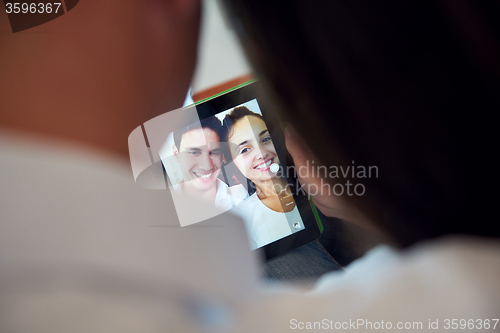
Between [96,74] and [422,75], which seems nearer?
[422,75]

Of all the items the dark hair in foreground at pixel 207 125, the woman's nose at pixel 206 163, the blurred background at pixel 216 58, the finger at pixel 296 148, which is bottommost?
the finger at pixel 296 148

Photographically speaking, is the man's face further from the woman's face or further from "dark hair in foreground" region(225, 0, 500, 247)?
"dark hair in foreground" region(225, 0, 500, 247)

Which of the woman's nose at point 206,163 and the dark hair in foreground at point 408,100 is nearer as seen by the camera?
the dark hair in foreground at point 408,100

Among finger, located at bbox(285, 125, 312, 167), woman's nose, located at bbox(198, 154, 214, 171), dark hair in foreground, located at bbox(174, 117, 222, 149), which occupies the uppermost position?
dark hair in foreground, located at bbox(174, 117, 222, 149)

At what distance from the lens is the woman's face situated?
15.4 inches

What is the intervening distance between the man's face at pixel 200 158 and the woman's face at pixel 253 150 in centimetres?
3

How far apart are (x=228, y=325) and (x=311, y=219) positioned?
0.17 meters

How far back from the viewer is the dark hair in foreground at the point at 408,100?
0.93 ft

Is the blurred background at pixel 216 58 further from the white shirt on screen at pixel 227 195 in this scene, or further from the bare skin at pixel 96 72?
the white shirt on screen at pixel 227 195

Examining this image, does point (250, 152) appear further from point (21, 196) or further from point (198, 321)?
point (21, 196)

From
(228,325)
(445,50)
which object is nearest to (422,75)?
(445,50)


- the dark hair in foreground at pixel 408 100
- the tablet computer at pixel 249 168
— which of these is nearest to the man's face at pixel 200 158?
the tablet computer at pixel 249 168

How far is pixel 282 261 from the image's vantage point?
0.39 m

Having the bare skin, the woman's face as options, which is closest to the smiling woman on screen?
the woman's face
